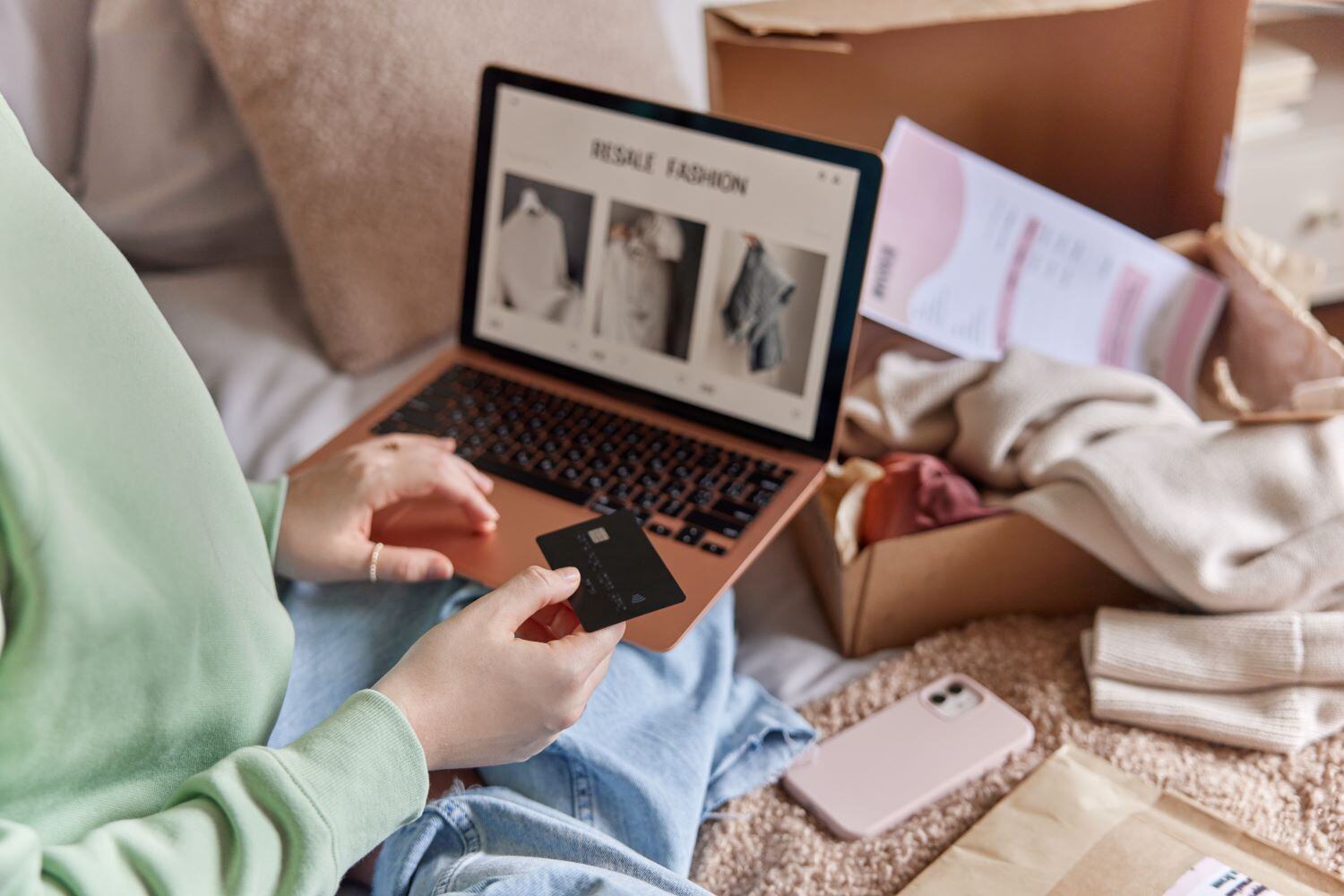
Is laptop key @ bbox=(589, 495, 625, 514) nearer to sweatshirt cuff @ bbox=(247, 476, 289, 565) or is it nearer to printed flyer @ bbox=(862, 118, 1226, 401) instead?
sweatshirt cuff @ bbox=(247, 476, 289, 565)

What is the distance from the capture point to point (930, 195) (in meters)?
1.16

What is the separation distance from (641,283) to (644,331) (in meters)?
0.04

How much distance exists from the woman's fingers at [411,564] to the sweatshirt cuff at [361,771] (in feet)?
0.62

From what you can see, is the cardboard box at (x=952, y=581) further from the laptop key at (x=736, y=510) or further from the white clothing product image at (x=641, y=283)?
the white clothing product image at (x=641, y=283)

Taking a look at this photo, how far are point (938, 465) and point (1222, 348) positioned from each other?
0.43 meters

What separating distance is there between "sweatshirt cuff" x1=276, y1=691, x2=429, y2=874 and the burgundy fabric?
436mm

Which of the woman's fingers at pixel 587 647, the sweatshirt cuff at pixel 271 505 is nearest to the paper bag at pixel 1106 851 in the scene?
the woman's fingers at pixel 587 647

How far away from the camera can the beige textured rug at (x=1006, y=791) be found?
71 centimetres

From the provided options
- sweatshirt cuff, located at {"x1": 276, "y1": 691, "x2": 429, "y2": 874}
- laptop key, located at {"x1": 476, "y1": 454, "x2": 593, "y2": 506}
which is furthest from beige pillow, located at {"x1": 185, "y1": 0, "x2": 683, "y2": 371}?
sweatshirt cuff, located at {"x1": 276, "y1": 691, "x2": 429, "y2": 874}

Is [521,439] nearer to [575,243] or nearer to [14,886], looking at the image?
[575,243]

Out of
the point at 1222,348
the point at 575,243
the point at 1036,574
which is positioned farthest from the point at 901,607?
the point at 1222,348

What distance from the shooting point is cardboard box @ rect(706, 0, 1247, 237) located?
1130 mm

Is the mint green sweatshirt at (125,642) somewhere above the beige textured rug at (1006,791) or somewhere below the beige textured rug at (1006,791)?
above

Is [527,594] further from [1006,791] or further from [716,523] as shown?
[1006,791]
